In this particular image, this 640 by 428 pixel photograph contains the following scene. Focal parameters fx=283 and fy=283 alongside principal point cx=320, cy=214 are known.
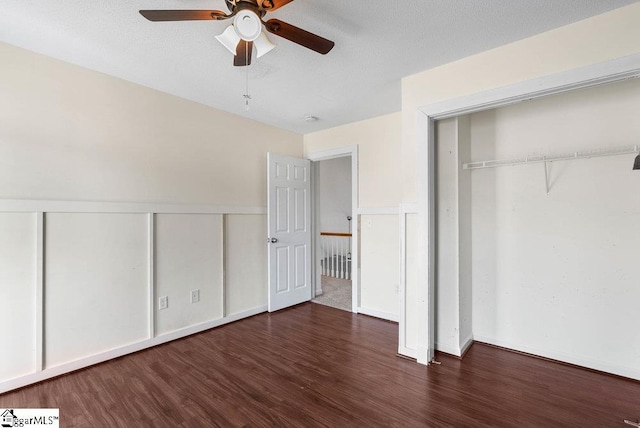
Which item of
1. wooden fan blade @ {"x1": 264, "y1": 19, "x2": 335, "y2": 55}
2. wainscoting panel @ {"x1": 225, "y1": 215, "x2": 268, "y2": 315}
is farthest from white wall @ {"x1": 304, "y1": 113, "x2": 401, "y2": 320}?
wooden fan blade @ {"x1": 264, "y1": 19, "x2": 335, "y2": 55}

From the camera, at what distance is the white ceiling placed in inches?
66.2

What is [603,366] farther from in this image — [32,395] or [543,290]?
[32,395]

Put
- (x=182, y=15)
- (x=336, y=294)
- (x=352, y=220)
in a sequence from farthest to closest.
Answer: (x=336, y=294)
(x=352, y=220)
(x=182, y=15)

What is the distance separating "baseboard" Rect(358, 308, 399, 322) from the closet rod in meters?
1.88

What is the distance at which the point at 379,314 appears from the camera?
3.49m

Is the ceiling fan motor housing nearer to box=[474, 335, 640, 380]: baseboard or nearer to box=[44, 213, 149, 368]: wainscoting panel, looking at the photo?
box=[44, 213, 149, 368]: wainscoting panel

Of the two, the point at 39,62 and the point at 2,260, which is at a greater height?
the point at 39,62

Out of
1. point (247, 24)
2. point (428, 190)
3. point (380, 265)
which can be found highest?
point (247, 24)

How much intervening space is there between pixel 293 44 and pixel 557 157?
233 cm

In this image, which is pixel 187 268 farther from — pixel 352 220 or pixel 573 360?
pixel 573 360

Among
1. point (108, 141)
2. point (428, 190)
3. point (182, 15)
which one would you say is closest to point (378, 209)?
point (428, 190)

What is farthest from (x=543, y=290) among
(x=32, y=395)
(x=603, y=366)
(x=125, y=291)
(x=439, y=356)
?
(x=32, y=395)

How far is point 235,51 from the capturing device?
1.71 metres

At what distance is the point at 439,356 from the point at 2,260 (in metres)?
3.50
